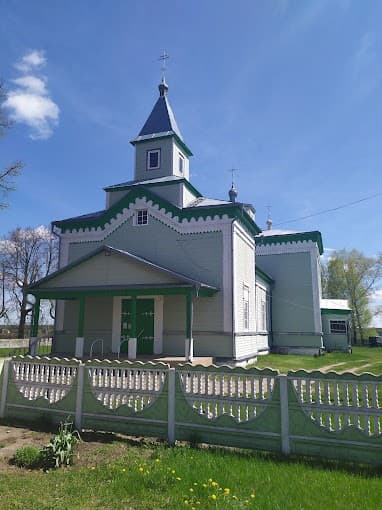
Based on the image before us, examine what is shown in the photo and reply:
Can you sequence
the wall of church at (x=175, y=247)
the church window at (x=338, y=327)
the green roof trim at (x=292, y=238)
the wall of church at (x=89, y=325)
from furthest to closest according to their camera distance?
the church window at (x=338, y=327) → the green roof trim at (x=292, y=238) → the wall of church at (x=89, y=325) → the wall of church at (x=175, y=247)

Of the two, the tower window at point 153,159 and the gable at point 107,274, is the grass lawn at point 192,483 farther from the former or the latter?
the tower window at point 153,159

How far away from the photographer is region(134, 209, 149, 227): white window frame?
17.2 meters

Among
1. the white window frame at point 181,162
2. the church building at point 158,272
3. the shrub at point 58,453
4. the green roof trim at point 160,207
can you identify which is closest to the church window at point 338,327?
the church building at point 158,272

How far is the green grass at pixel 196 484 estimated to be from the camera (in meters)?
3.75

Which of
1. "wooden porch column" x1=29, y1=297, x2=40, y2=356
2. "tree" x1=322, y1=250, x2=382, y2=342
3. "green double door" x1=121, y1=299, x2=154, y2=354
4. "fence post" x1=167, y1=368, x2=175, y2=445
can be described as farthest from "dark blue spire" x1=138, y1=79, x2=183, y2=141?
"tree" x1=322, y1=250, x2=382, y2=342

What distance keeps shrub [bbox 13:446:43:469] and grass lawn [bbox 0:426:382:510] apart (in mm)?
122

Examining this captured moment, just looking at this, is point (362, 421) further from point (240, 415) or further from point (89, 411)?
point (89, 411)

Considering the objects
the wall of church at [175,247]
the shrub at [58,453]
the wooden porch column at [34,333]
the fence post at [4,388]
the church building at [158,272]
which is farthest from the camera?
the wall of church at [175,247]

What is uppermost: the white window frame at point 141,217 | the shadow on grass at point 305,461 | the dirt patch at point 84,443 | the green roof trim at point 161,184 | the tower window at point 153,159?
the tower window at point 153,159

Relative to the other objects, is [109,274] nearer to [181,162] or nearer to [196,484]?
[181,162]

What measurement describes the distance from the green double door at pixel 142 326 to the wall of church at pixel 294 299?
12.0m

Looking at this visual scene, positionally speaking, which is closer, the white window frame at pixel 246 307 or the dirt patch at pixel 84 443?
the dirt patch at pixel 84 443

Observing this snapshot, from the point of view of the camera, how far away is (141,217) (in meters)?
17.3

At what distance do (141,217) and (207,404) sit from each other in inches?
495
